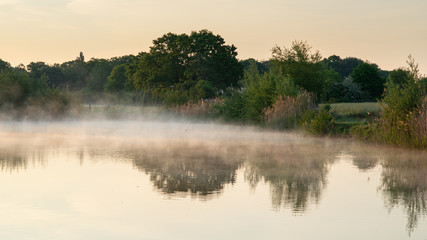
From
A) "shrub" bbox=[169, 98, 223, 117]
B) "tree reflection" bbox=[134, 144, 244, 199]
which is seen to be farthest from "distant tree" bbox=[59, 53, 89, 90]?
"tree reflection" bbox=[134, 144, 244, 199]

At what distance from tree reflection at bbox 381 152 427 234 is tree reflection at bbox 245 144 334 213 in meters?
1.25

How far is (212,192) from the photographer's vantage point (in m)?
10.3

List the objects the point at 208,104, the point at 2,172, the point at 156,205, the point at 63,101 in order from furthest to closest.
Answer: the point at 63,101 → the point at 208,104 → the point at 2,172 → the point at 156,205

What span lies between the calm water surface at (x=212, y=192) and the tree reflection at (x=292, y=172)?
23mm

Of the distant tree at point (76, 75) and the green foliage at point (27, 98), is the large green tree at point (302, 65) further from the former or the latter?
the distant tree at point (76, 75)

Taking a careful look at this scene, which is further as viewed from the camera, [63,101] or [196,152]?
[63,101]

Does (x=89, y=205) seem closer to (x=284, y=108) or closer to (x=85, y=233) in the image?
(x=85, y=233)

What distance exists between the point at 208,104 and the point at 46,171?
74.1 ft

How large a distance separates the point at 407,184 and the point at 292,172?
101 inches

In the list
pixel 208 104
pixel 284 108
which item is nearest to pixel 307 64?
pixel 208 104

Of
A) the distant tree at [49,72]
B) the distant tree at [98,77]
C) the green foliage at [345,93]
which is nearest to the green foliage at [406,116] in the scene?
the green foliage at [345,93]

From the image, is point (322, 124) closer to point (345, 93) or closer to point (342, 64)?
point (345, 93)

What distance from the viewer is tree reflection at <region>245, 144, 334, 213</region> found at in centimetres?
965

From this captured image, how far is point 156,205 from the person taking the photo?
29.6 feet
